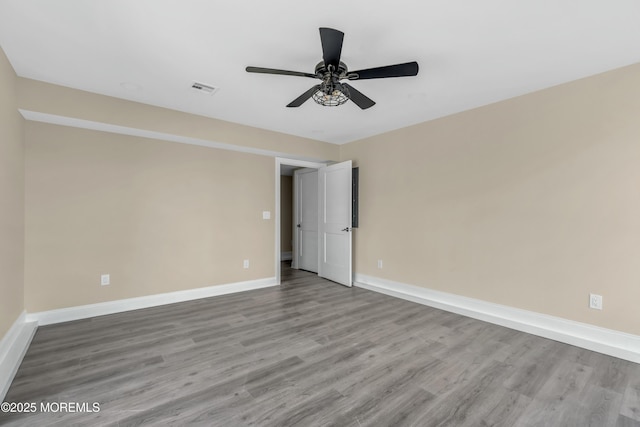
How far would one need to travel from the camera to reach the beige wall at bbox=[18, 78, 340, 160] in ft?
9.05

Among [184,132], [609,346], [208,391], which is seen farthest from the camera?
[184,132]

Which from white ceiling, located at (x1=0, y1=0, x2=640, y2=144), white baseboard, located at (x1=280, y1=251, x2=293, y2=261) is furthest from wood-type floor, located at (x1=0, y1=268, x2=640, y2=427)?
white baseboard, located at (x1=280, y1=251, x2=293, y2=261)

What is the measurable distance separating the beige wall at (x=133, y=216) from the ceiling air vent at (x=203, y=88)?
1.18 meters

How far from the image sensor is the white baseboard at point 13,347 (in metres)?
1.97

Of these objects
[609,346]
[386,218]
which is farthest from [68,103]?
[609,346]

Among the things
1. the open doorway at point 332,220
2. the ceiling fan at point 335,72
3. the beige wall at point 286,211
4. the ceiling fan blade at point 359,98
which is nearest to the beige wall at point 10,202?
the ceiling fan at point 335,72

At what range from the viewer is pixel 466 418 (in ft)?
5.55

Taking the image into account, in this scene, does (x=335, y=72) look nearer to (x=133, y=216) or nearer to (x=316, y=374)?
(x=316, y=374)

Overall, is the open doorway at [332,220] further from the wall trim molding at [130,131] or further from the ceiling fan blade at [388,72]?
the ceiling fan blade at [388,72]

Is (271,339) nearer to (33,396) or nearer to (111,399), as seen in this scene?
(111,399)

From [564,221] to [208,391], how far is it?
11.3 feet

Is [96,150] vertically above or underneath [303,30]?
underneath

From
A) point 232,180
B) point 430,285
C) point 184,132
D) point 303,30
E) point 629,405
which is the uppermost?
point 303,30

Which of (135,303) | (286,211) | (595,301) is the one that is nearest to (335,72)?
(595,301)
